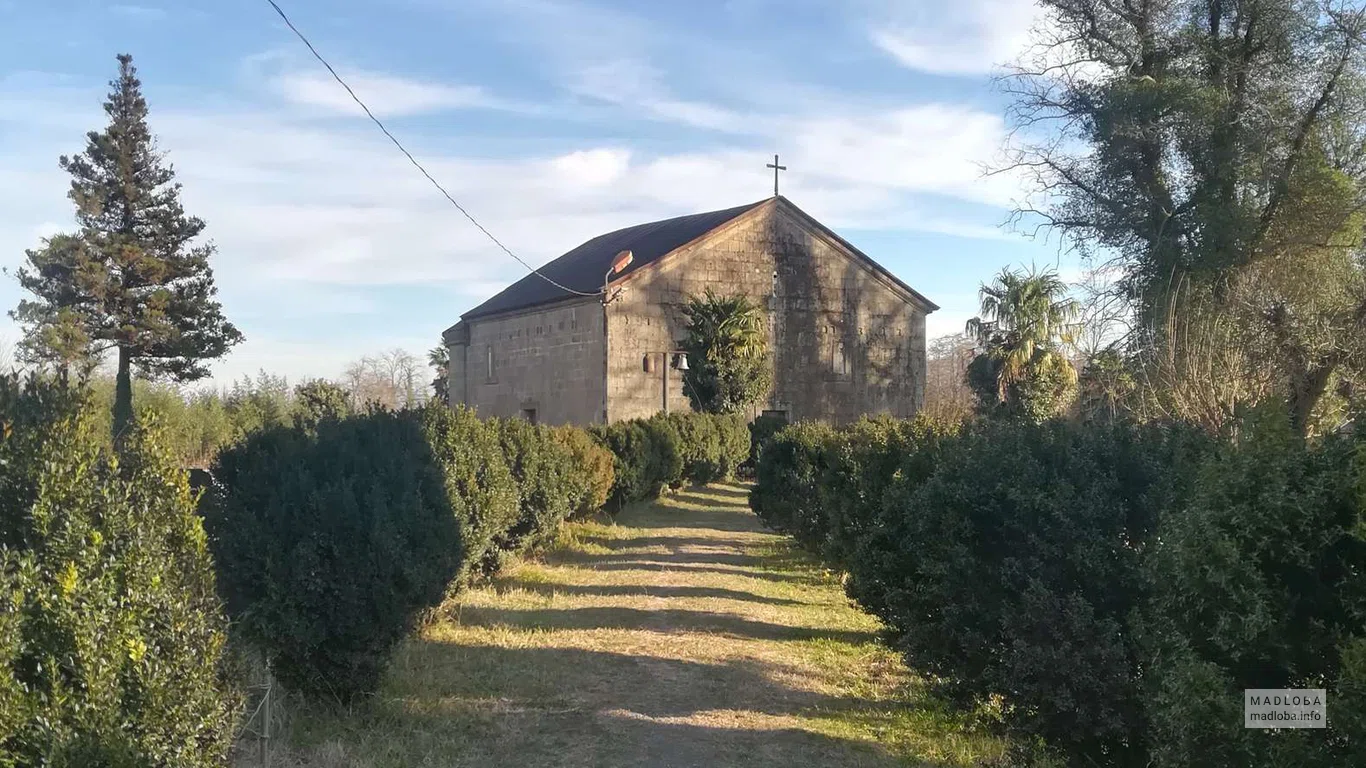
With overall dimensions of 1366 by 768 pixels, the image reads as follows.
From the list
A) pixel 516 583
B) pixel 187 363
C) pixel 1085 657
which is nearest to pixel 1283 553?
pixel 1085 657

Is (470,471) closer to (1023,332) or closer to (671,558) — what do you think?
(671,558)

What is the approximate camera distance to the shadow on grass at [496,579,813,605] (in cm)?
1180

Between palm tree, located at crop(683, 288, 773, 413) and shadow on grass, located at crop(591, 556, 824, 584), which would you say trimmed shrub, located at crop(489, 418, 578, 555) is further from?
palm tree, located at crop(683, 288, 773, 413)

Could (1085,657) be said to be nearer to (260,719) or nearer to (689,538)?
(260,719)

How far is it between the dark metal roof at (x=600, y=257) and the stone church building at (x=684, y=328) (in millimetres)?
121

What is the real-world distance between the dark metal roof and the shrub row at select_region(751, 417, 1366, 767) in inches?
1025

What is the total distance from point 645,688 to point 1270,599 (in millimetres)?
5213

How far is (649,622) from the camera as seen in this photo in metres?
10.2

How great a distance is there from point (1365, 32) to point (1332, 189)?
3.09 meters

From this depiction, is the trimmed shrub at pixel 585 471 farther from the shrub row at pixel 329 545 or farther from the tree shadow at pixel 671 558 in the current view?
the shrub row at pixel 329 545

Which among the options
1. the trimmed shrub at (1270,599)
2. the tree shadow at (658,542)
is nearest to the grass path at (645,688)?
the trimmed shrub at (1270,599)

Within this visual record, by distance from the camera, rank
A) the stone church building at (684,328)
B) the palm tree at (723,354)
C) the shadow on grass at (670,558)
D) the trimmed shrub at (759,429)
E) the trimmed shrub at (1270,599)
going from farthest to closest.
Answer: the stone church building at (684,328), the palm tree at (723,354), the trimmed shrub at (759,429), the shadow on grass at (670,558), the trimmed shrub at (1270,599)

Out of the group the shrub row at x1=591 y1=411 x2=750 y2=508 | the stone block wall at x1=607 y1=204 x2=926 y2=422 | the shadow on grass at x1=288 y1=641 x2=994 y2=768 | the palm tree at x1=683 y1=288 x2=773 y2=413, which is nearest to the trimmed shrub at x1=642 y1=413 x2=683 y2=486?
the shrub row at x1=591 y1=411 x2=750 y2=508

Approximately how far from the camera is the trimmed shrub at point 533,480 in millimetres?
11836
